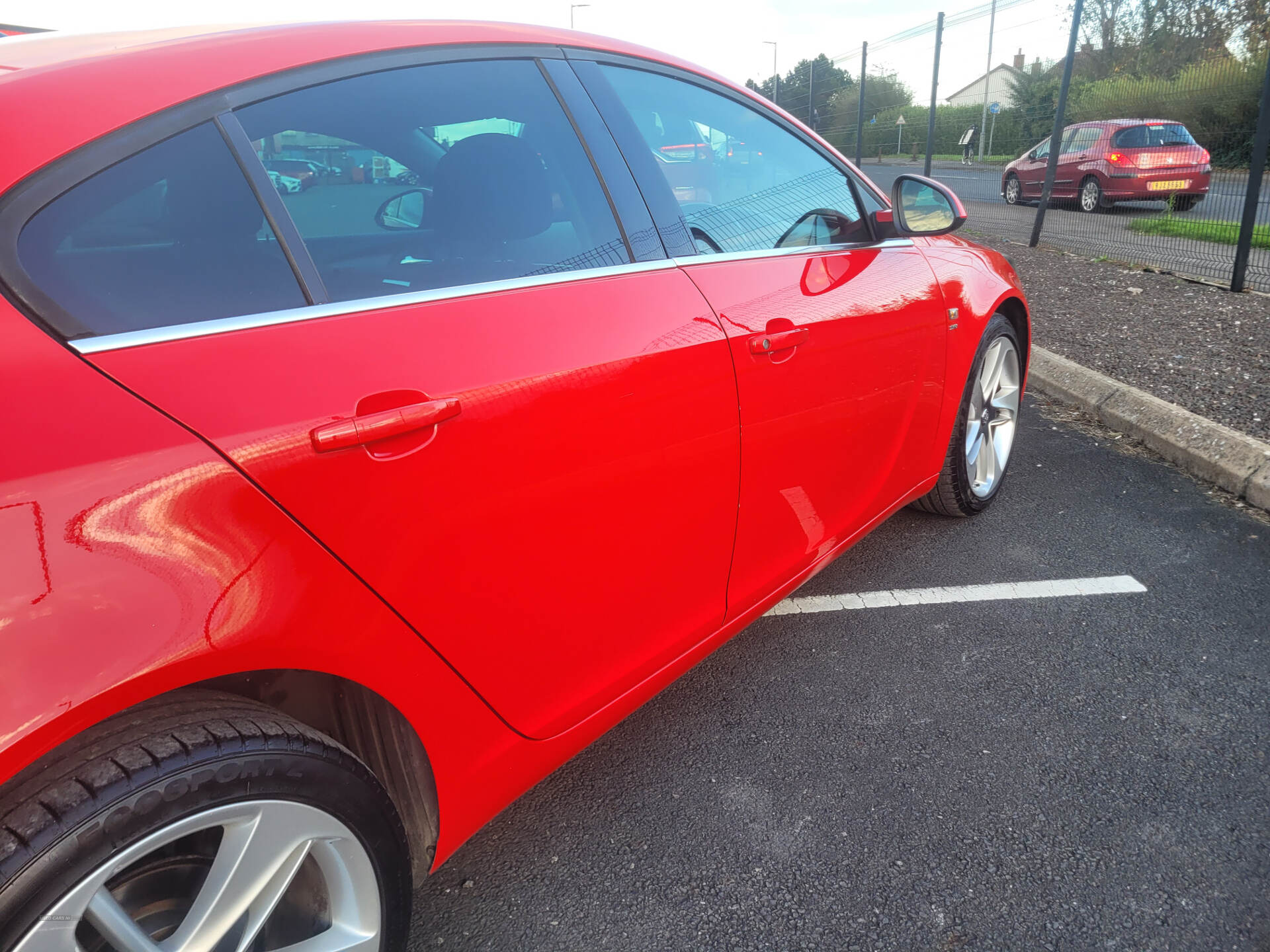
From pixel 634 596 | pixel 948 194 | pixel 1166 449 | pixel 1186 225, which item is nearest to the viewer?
pixel 634 596

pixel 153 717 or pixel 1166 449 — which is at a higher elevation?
pixel 153 717

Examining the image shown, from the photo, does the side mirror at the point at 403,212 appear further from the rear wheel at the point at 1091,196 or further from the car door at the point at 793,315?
the rear wheel at the point at 1091,196

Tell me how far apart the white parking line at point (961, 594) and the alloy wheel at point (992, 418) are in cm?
52

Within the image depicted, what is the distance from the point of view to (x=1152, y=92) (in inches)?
353

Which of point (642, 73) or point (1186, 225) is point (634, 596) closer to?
point (642, 73)

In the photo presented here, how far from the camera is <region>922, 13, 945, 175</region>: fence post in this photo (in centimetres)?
1288

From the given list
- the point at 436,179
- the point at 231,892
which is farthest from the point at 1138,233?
the point at 231,892

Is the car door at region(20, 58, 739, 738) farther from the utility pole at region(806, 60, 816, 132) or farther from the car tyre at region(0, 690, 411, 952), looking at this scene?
the utility pole at region(806, 60, 816, 132)

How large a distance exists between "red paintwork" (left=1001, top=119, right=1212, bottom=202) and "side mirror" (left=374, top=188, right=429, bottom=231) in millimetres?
8435

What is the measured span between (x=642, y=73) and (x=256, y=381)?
1333 millimetres

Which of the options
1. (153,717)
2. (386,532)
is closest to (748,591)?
(386,532)

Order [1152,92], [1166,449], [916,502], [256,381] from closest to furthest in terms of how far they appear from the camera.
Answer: [256,381]
[916,502]
[1166,449]
[1152,92]

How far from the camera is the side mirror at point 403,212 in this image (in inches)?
62.3

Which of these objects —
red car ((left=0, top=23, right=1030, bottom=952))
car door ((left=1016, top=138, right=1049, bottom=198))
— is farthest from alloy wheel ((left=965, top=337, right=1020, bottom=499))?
car door ((left=1016, top=138, right=1049, bottom=198))
